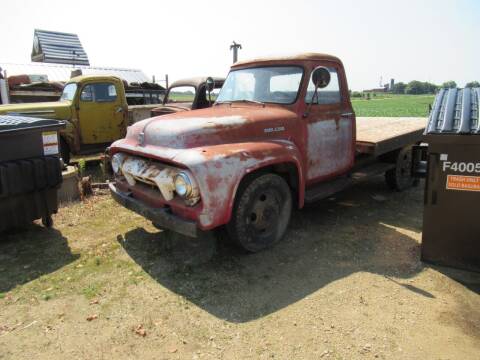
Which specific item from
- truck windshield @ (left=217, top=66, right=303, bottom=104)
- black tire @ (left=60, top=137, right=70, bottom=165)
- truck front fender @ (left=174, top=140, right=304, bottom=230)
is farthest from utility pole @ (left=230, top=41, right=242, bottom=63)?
truck front fender @ (left=174, top=140, right=304, bottom=230)

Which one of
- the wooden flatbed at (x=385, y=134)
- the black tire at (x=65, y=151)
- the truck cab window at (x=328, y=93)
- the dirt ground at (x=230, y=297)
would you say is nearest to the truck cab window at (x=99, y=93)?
the black tire at (x=65, y=151)

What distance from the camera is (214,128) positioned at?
387 cm

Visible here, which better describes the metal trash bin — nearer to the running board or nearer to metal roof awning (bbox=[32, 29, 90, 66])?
the running board

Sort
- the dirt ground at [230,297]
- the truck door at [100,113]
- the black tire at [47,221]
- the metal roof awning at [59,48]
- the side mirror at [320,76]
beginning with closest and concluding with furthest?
the dirt ground at [230,297], the side mirror at [320,76], the black tire at [47,221], the truck door at [100,113], the metal roof awning at [59,48]

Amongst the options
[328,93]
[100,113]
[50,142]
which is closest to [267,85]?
[328,93]

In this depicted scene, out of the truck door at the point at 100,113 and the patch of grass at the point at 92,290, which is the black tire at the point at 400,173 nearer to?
the patch of grass at the point at 92,290

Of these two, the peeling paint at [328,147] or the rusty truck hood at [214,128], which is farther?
the peeling paint at [328,147]

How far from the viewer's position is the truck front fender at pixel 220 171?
338 centimetres

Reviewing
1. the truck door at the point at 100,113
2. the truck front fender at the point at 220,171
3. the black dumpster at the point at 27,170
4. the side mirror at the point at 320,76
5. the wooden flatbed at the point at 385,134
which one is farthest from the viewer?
the truck door at the point at 100,113

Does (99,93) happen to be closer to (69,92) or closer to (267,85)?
(69,92)

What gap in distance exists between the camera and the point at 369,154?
5.67m

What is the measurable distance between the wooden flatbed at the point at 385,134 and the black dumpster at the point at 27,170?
4.09m

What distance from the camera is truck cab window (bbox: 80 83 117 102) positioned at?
8680 mm

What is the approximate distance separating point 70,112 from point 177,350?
23.1ft
